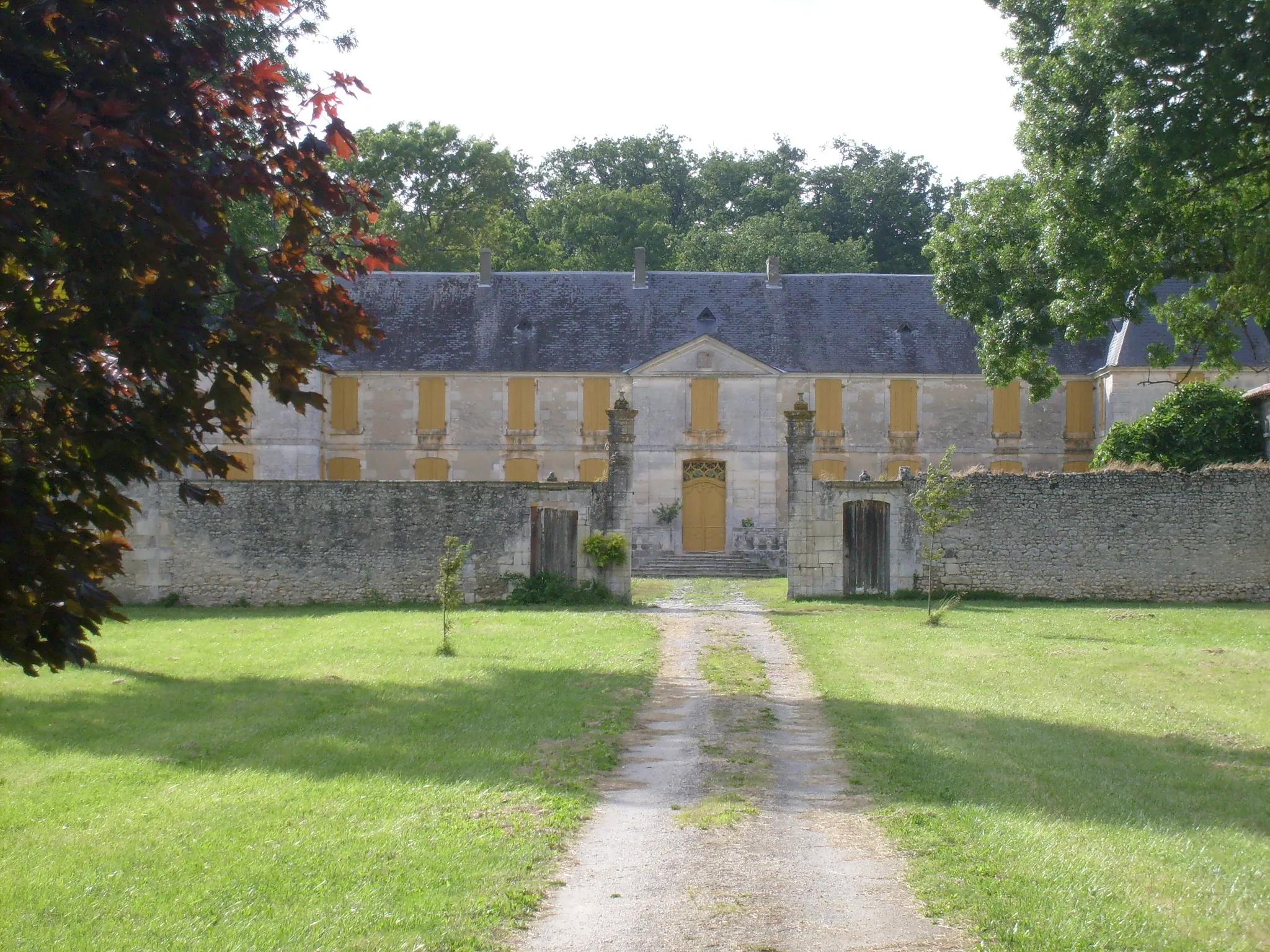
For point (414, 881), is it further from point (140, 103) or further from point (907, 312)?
point (907, 312)

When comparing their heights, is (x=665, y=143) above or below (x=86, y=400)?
above

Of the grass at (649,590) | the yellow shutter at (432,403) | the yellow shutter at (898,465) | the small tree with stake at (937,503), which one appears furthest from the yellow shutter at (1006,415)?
the small tree with stake at (937,503)

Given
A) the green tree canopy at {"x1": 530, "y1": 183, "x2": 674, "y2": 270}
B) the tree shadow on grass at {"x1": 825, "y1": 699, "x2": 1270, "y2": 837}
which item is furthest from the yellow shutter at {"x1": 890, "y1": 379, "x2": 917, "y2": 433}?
the tree shadow on grass at {"x1": 825, "y1": 699, "x2": 1270, "y2": 837}

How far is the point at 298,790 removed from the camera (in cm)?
689

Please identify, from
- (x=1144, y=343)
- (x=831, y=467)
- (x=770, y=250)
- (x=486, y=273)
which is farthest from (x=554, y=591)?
(x=770, y=250)

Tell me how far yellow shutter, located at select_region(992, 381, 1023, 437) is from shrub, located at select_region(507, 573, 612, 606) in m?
15.6

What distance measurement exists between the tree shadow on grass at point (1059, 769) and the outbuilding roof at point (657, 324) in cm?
2265

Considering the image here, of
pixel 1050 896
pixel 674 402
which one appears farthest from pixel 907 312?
pixel 1050 896

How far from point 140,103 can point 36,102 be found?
0.36 meters

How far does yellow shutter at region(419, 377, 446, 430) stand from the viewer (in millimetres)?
31109

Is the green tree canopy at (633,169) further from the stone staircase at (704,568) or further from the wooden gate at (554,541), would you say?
the wooden gate at (554,541)

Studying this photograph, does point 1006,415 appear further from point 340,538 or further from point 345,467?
point 340,538

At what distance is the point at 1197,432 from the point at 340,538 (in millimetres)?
16125

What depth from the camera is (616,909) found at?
4949 mm
